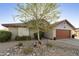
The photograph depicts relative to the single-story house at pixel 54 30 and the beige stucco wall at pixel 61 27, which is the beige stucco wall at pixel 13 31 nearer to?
the single-story house at pixel 54 30

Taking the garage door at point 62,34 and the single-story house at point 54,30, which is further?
the garage door at point 62,34

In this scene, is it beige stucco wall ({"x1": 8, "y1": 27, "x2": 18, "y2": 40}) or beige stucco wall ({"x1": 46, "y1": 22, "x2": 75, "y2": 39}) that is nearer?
beige stucco wall ({"x1": 8, "y1": 27, "x2": 18, "y2": 40})

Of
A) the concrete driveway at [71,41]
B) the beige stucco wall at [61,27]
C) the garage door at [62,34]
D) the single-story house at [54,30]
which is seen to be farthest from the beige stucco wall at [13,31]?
the concrete driveway at [71,41]

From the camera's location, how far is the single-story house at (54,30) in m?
4.71

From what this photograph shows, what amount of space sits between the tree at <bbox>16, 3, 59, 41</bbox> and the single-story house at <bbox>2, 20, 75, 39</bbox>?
0.14 meters

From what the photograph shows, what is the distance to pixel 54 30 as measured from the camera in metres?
4.88

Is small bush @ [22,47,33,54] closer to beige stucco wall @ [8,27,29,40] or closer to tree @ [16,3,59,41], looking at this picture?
beige stucco wall @ [8,27,29,40]

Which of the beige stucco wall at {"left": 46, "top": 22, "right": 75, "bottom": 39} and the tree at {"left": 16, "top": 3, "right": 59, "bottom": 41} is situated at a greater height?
the tree at {"left": 16, "top": 3, "right": 59, "bottom": 41}

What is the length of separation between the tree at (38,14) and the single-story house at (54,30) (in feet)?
0.45

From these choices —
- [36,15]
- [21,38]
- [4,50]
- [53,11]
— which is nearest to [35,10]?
[36,15]

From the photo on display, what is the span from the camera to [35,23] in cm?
477

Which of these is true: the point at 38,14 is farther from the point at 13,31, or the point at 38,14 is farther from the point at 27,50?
the point at 27,50

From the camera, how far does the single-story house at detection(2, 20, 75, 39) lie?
4707 millimetres

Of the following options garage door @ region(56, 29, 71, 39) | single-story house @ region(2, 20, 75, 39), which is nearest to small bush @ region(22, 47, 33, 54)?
single-story house @ region(2, 20, 75, 39)
